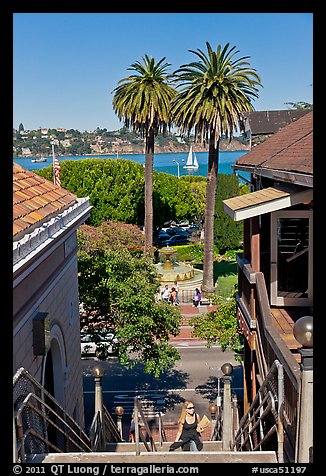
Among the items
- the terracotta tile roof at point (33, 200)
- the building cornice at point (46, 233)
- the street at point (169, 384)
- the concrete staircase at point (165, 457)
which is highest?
the terracotta tile roof at point (33, 200)

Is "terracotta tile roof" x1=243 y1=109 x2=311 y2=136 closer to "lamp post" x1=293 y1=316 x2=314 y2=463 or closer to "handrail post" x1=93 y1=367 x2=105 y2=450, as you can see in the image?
"handrail post" x1=93 y1=367 x2=105 y2=450

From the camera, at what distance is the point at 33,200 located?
820 cm

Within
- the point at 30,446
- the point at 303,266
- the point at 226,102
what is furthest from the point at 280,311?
the point at 226,102

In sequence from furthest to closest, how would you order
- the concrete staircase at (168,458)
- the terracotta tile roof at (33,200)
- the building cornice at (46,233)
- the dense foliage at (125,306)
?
1. the dense foliage at (125,306)
2. the terracotta tile roof at (33,200)
3. the building cornice at (46,233)
4. the concrete staircase at (168,458)

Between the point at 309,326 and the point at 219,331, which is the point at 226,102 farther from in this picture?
the point at 309,326

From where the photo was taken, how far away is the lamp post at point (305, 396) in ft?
12.7

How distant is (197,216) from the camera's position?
51.9 meters

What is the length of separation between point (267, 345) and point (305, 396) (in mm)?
3065

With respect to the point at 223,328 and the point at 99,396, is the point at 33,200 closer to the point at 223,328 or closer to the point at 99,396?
the point at 99,396

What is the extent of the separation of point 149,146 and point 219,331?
18.6 meters

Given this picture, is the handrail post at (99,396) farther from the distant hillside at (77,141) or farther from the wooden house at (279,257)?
the distant hillside at (77,141)

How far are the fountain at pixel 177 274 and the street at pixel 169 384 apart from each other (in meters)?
9.70

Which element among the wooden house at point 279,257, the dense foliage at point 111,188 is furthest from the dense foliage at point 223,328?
the dense foliage at point 111,188

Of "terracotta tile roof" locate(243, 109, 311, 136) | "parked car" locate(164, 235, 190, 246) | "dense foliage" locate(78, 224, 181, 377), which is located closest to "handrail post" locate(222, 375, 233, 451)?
"dense foliage" locate(78, 224, 181, 377)
